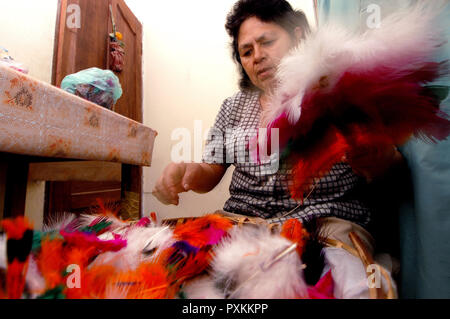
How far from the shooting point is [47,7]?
1.29 metres

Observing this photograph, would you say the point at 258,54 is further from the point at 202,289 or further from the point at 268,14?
the point at 202,289

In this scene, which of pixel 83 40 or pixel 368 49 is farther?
pixel 83 40

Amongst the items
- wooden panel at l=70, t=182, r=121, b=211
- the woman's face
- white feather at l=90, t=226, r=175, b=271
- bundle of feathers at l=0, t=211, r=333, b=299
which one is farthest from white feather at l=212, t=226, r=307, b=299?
wooden panel at l=70, t=182, r=121, b=211

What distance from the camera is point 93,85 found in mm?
859

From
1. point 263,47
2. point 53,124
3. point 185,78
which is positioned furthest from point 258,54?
point 185,78

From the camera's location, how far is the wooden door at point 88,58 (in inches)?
48.5

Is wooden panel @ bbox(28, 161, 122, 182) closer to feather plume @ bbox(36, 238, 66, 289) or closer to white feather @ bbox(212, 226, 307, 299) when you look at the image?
feather plume @ bbox(36, 238, 66, 289)

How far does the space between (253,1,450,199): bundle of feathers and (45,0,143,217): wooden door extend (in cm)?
90

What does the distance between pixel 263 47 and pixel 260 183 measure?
40 cm

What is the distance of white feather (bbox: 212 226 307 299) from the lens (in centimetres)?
25

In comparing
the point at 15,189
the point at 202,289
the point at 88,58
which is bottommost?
the point at 202,289

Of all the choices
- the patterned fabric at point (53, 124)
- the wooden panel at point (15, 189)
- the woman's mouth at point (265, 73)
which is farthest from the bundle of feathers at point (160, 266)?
the wooden panel at point (15, 189)

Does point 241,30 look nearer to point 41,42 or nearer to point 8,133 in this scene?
point 8,133
